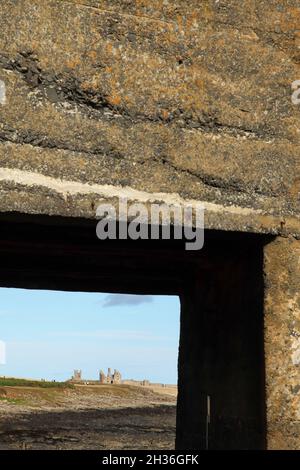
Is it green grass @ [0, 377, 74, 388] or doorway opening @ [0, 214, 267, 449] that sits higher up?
green grass @ [0, 377, 74, 388]

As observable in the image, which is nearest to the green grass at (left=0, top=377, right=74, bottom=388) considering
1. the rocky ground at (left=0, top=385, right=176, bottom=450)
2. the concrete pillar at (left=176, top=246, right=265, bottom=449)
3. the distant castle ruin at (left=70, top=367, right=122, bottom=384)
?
the rocky ground at (left=0, top=385, right=176, bottom=450)

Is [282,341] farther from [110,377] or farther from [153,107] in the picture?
[110,377]

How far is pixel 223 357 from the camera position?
2.61 meters

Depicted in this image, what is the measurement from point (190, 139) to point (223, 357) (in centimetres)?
86

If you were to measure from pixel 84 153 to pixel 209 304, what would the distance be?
3.09ft

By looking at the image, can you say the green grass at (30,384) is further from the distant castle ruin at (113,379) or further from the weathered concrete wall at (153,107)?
the weathered concrete wall at (153,107)

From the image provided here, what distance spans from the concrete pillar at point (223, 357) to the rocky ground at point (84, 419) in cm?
612

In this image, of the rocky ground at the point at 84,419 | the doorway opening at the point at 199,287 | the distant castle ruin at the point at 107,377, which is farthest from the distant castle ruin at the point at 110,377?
the doorway opening at the point at 199,287

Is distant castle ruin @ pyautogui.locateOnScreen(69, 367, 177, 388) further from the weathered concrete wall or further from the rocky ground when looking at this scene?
the weathered concrete wall

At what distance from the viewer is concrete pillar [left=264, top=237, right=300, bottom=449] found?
218 cm

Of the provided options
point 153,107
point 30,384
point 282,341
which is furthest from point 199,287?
point 30,384

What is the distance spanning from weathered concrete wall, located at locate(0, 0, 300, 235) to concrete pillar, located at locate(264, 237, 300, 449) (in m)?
0.10

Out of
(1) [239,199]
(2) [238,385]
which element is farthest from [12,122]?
(2) [238,385]

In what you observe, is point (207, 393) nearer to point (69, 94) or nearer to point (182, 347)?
point (182, 347)
